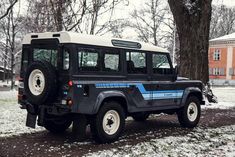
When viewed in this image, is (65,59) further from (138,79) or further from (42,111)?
(138,79)

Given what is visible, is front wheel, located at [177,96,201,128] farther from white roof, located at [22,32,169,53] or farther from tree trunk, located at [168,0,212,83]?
tree trunk, located at [168,0,212,83]

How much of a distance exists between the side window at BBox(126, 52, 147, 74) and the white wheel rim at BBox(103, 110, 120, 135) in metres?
1.16

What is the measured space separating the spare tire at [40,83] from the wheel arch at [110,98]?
37.1 inches

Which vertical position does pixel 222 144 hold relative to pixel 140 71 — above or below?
below

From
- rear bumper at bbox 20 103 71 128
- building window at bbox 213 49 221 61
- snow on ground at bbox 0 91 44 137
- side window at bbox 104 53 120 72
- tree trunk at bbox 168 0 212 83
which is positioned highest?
building window at bbox 213 49 221 61

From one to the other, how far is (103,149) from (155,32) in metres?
48.7

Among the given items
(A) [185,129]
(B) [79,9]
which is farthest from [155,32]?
(A) [185,129]

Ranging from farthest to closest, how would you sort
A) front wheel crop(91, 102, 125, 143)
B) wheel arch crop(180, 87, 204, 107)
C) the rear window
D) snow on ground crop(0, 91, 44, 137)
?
wheel arch crop(180, 87, 204, 107) → snow on ground crop(0, 91, 44, 137) → the rear window → front wheel crop(91, 102, 125, 143)

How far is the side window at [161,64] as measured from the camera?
10316 millimetres

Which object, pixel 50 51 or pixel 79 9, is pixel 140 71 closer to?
pixel 50 51

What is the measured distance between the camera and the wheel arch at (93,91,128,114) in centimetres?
849

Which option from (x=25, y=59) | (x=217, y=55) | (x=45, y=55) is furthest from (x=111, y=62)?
(x=217, y=55)

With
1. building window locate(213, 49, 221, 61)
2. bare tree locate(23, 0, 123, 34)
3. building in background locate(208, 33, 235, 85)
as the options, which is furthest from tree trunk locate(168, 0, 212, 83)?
building window locate(213, 49, 221, 61)

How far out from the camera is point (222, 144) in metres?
9.03
